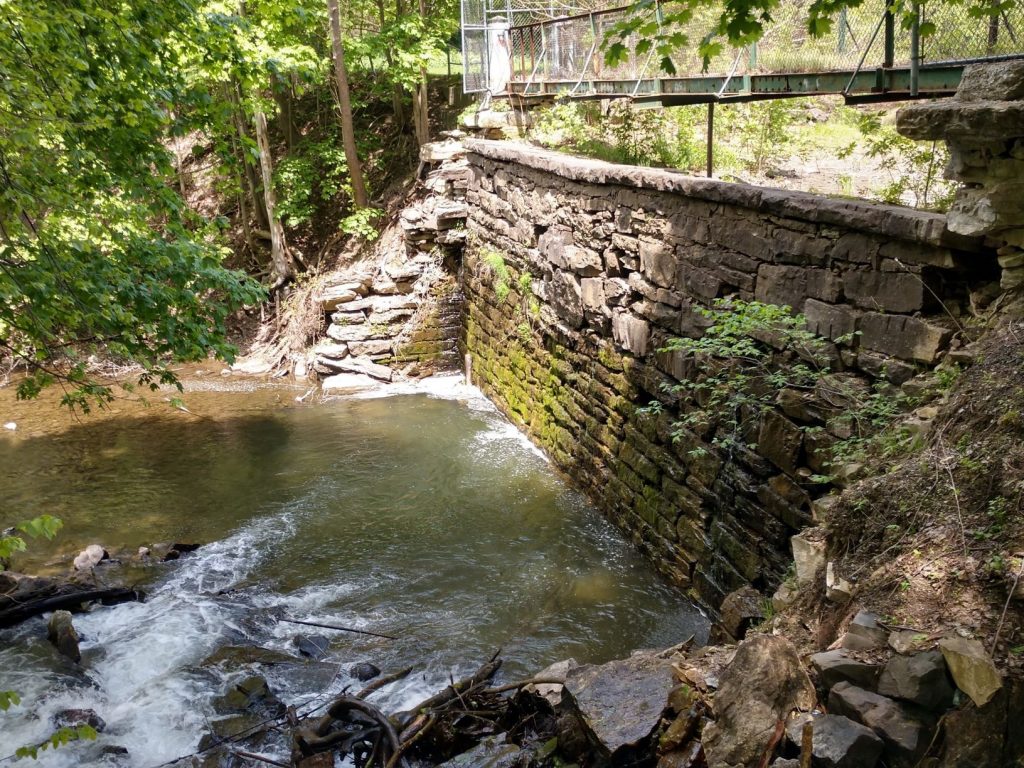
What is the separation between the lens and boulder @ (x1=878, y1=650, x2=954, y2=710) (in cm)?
283

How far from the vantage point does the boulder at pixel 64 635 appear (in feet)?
18.0

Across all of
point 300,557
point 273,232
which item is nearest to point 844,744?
point 300,557

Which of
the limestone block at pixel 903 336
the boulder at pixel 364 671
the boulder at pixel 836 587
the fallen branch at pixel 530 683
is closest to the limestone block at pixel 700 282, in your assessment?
the limestone block at pixel 903 336

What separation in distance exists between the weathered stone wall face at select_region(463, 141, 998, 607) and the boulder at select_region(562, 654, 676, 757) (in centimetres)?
158

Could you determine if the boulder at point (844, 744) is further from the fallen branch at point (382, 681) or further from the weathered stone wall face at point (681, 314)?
the fallen branch at point (382, 681)

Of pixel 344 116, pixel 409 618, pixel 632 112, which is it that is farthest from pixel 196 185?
pixel 409 618

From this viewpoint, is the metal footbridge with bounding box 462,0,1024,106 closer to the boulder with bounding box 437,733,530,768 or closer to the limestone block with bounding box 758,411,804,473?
the limestone block with bounding box 758,411,804,473

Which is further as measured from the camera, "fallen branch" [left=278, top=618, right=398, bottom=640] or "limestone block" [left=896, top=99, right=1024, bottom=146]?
"fallen branch" [left=278, top=618, right=398, bottom=640]

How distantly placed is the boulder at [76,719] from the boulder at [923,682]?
4239mm

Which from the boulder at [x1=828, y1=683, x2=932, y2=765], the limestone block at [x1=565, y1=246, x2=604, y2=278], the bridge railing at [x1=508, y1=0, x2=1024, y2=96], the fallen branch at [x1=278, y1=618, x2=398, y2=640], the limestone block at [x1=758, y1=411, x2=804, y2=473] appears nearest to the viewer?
the boulder at [x1=828, y1=683, x2=932, y2=765]

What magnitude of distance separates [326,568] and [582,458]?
8.65 feet

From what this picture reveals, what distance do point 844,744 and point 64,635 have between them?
492 centimetres

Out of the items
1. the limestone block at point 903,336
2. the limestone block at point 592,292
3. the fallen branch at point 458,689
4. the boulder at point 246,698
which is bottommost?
the boulder at point 246,698

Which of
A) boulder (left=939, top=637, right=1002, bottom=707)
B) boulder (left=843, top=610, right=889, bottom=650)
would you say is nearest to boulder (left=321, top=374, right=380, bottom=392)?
boulder (left=843, top=610, right=889, bottom=650)
